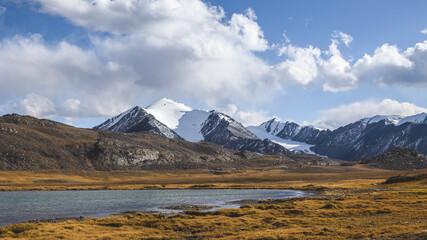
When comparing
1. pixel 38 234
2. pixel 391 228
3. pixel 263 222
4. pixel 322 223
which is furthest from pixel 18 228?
pixel 391 228

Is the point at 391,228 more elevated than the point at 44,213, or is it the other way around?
the point at 391,228

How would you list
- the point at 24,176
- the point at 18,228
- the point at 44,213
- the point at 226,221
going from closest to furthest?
the point at 18,228
the point at 226,221
the point at 44,213
the point at 24,176

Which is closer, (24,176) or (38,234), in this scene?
(38,234)

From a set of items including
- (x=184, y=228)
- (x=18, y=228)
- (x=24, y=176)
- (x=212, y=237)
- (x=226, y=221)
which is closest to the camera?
(x=212, y=237)

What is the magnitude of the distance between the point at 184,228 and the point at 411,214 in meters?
28.3

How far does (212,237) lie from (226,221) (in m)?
10.3

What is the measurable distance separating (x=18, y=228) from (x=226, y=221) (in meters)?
24.4

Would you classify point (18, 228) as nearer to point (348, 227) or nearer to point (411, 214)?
point (348, 227)

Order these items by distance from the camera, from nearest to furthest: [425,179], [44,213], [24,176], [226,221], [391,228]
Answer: [391,228]
[226,221]
[44,213]
[425,179]
[24,176]

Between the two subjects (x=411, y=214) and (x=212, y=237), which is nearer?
(x=212, y=237)

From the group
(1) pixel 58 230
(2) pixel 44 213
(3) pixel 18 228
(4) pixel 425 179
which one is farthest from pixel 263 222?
(4) pixel 425 179

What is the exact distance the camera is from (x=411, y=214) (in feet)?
153

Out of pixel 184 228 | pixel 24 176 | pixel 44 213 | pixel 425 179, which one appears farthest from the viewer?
pixel 24 176

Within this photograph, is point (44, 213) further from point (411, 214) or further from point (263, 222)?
point (411, 214)
